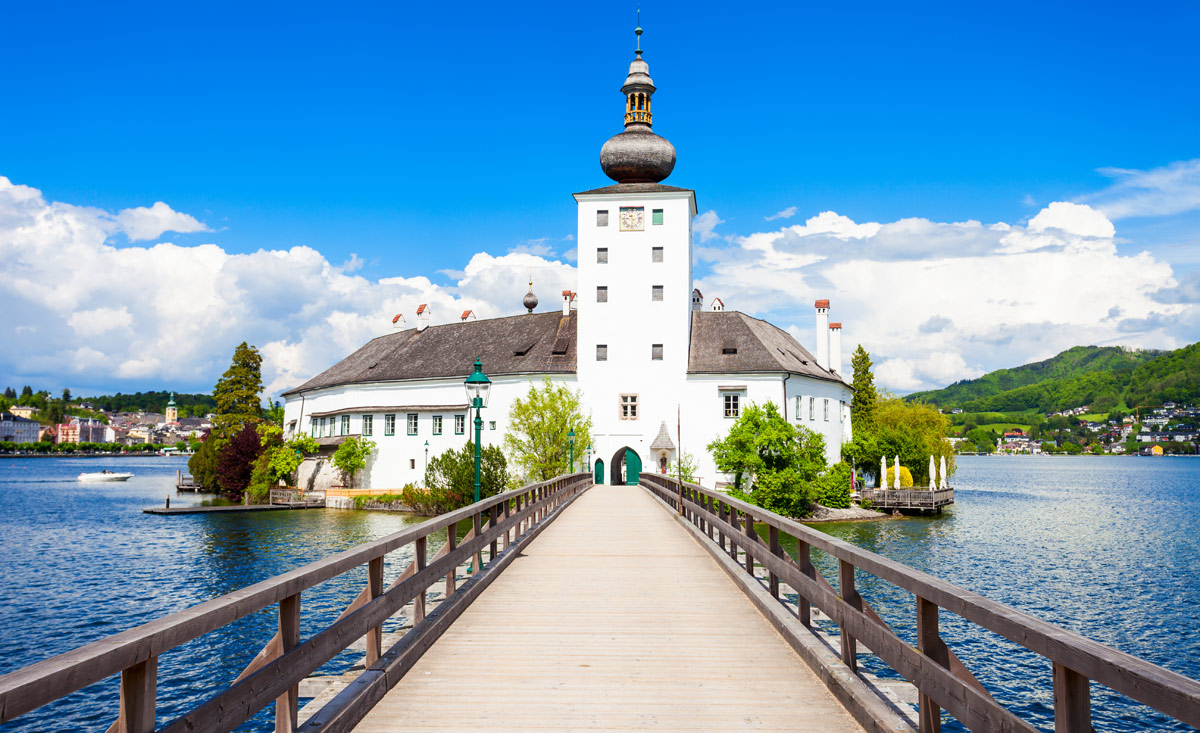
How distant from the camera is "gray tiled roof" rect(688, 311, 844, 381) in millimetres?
49094

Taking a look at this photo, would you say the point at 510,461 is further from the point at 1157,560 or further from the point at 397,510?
the point at 1157,560

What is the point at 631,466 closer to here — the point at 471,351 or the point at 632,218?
the point at 632,218

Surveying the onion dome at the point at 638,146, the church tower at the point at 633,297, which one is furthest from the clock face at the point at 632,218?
the onion dome at the point at 638,146

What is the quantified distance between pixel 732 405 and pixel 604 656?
42543 mm

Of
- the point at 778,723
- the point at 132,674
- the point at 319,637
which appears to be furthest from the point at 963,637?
the point at 132,674

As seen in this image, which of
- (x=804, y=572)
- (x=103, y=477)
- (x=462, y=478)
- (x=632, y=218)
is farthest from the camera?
(x=103, y=477)

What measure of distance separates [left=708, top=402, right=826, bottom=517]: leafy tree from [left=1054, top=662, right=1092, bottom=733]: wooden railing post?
4281cm

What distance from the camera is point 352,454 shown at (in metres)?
56.2

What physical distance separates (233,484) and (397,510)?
18.9m

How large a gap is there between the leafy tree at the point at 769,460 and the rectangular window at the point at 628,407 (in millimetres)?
5024

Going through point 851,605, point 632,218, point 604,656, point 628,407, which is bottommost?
point 604,656

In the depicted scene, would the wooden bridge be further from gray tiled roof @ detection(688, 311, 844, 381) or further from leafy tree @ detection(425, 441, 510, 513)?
gray tiled roof @ detection(688, 311, 844, 381)

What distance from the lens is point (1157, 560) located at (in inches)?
1347

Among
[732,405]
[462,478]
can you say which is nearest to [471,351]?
[462,478]
